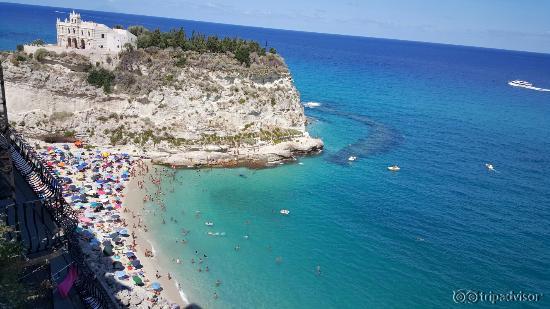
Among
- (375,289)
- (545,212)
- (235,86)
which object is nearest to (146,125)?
(235,86)

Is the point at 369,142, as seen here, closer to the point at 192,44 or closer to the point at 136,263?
the point at 192,44

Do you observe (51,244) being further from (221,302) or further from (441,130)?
(441,130)

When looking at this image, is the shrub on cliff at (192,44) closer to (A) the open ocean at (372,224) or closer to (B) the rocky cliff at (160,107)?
(B) the rocky cliff at (160,107)

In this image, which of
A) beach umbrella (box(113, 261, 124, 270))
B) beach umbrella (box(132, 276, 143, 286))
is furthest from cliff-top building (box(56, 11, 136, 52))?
beach umbrella (box(132, 276, 143, 286))

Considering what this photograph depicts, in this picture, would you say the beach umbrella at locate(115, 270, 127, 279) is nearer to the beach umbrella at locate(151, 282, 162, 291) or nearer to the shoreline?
the shoreline

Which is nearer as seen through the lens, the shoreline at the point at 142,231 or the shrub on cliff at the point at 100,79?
the shoreline at the point at 142,231

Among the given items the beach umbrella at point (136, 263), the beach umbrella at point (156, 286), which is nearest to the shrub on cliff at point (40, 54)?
the beach umbrella at point (136, 263)
